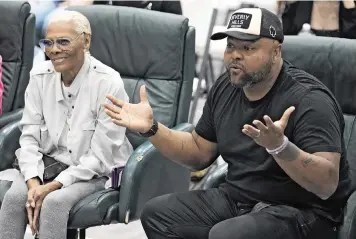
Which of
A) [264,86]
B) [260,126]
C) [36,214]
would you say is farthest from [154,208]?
[260,126]

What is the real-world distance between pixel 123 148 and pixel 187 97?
45cm

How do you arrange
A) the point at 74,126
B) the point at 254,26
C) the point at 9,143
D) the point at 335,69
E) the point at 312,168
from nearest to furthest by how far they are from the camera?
the point at 312,168 < the point at 254,26 < the point at 335,69 < the point at 74,126 < the point at 9,143

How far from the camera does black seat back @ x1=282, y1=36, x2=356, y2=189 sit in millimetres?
3309

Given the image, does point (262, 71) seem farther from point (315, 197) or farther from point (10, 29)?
point (10, 29)

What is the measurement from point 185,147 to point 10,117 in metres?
1.19

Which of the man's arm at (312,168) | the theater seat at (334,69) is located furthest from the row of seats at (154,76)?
the man's arm at (312,168)

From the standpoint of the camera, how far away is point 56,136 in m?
3.54

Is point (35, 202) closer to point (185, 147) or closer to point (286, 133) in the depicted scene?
point (185, 147)

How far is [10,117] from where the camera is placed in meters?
3.94

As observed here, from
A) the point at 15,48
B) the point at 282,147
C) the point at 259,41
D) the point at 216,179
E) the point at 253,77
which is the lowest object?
the point at 216,179

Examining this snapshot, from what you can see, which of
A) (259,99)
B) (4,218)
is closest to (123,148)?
(4,218)

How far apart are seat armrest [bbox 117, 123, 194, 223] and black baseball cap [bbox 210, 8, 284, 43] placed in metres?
0.73

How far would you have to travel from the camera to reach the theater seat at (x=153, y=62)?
12.0ft

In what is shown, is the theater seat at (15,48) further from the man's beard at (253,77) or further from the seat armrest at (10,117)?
the man's beard at (253,77)
